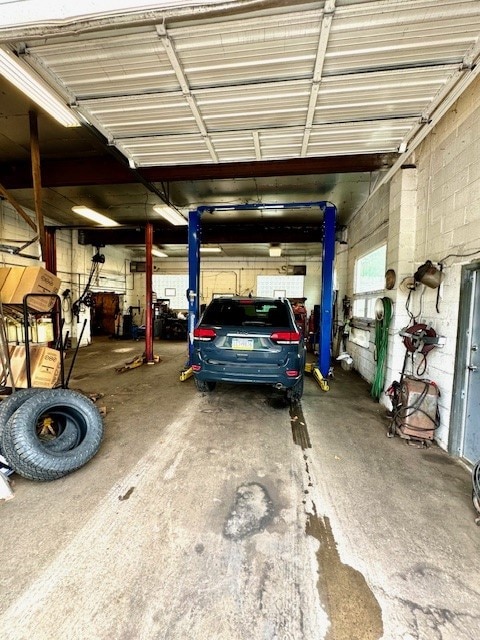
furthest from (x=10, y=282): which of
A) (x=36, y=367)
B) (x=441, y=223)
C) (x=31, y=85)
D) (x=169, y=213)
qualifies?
(x=441, y=223)

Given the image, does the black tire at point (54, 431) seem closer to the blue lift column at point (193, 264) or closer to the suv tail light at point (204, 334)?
the suv tail light at point (204, 334)

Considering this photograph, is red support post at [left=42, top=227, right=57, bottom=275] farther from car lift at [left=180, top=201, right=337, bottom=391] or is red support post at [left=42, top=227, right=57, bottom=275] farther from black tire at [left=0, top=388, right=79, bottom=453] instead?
black tire at [left=0, top=388, right=79, bottom=453]

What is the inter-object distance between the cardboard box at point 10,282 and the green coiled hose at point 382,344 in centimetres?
494

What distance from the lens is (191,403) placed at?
4090 millimetres

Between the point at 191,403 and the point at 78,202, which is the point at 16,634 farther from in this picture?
the point at 78,202

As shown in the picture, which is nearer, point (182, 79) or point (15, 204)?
point (182, 79)

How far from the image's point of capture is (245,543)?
1657 millimetres

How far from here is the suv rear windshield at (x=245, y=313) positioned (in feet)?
12.2

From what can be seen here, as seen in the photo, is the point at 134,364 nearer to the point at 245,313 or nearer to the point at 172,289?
the point at 245,313

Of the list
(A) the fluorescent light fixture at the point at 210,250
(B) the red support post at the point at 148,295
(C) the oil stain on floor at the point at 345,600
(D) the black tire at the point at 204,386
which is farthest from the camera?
(A) the fluorescent light fixture at the point at 210,250

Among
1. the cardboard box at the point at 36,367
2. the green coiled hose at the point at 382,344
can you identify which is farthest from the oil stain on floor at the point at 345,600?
the cardboard box at the point at 36,367

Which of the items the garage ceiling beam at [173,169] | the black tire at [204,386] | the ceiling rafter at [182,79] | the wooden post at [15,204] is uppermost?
the garage ceiling beam at [173,169]

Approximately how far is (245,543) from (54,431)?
2206mm

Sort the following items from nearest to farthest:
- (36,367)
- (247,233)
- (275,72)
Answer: (275,72) → (36,367) → (247,233)
